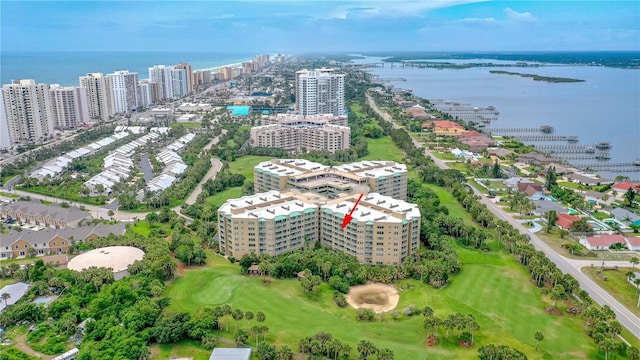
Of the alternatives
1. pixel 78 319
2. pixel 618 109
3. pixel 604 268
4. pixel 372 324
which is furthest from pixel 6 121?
pixel 618 109

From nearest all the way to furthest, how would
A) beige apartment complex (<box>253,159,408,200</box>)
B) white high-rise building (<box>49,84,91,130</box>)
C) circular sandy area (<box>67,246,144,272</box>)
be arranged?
circular sandy area (<box>67,246,144,272</box>)
beige apartment complex (<box>253,159,408,200</box>)
white high-rise building (<box>49,84,91,130</box>)

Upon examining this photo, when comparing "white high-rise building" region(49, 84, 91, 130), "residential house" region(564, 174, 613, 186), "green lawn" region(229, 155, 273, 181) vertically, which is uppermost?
"white high-rise building" region(49, 84, 91, 130)

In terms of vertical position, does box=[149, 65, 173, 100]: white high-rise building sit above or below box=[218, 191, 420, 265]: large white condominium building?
above

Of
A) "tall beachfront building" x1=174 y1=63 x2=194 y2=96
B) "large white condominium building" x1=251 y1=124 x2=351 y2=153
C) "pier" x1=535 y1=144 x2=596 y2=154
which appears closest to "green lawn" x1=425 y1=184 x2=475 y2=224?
"large white condominium building" x1=251 y1=124 x2=351 y2=153

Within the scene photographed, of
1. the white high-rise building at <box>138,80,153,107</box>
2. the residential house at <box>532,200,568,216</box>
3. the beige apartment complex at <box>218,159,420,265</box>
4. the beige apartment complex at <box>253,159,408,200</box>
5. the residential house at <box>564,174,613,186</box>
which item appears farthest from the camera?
the white high-rise building at <box>138,80,153,107</box>

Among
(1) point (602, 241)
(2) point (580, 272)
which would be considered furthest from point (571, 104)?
(2) point (580, 272)

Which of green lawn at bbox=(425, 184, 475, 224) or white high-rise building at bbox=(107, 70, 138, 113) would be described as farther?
white high-rise building at bbox=(107, 70, 138, 113)

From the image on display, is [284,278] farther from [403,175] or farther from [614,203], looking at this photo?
[614,203]

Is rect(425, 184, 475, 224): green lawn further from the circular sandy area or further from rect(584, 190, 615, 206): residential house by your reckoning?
the circular sandy area
